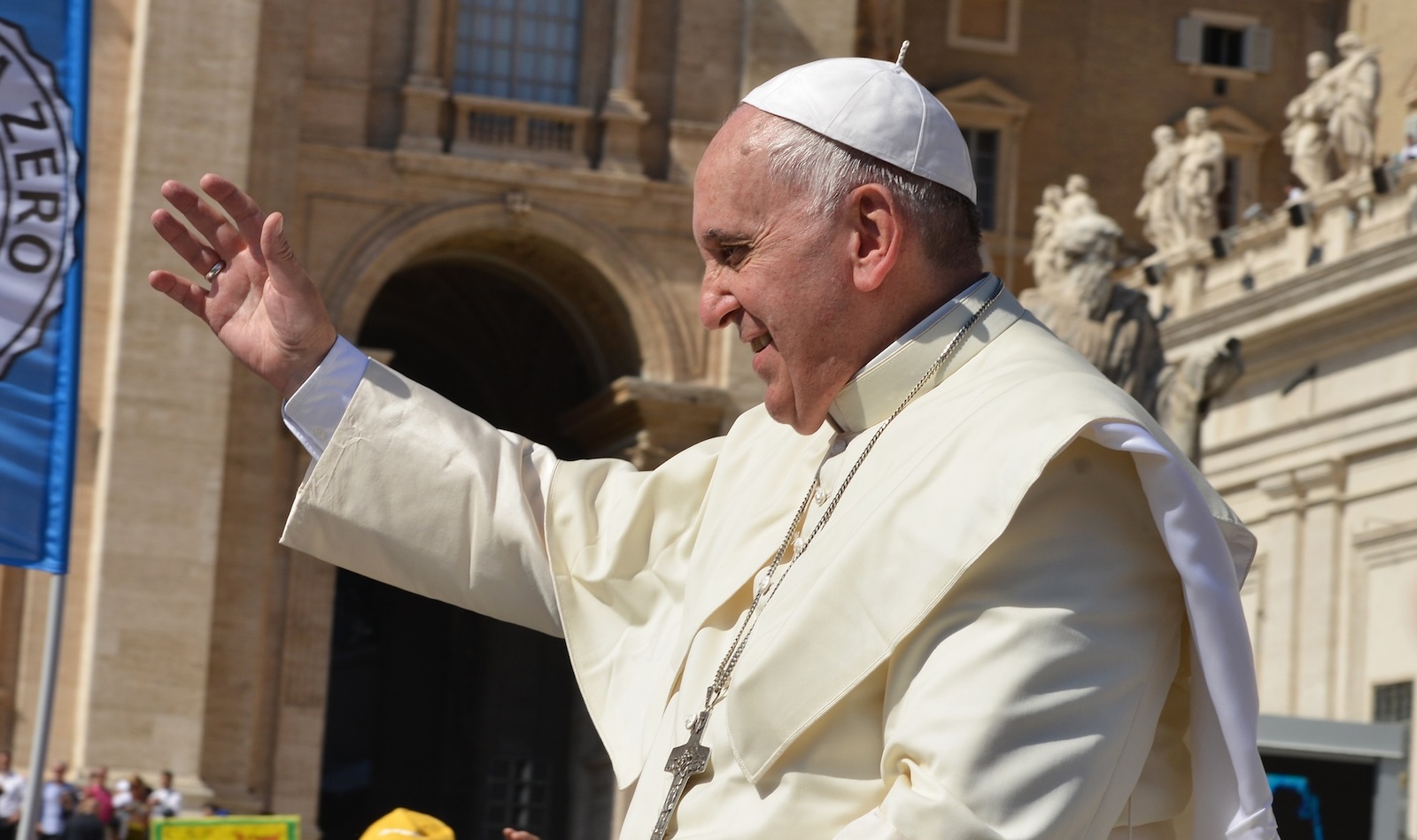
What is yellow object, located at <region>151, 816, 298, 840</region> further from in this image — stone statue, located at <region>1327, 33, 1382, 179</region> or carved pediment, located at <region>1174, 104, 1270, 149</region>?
carved pediment, located at <region>1174, 104, 1270, 149</region>

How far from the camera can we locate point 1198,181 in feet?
86.4

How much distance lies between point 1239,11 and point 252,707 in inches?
681

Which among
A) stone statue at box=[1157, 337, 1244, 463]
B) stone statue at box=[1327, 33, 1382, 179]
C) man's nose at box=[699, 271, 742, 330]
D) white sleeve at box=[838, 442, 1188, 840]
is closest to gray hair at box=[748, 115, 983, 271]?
man's nose at box=[699, 271, 742, 330]

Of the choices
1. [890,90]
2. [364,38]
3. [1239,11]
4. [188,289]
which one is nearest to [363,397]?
[188,289]

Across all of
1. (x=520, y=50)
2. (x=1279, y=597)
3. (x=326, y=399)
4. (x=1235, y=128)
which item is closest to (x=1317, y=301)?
(x=1279, y=597)

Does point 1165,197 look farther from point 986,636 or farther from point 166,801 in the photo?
point 986,636

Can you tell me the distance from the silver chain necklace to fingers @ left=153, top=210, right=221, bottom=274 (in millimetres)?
856

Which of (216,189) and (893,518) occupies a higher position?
(216,189)

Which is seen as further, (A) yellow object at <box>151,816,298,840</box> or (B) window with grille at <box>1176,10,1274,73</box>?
(B) window with grille at <box>1176,10,1274,73</box>

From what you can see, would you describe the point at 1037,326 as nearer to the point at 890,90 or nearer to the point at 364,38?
the point at 890,90

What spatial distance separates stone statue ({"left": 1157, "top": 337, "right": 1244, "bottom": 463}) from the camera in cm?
1177

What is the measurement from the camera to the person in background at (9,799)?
16.8 meters

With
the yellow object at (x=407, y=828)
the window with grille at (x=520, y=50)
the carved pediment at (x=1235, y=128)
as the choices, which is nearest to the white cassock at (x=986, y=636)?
the yellow object at (x=407, y=828)

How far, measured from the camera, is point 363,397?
3133 millimetres
